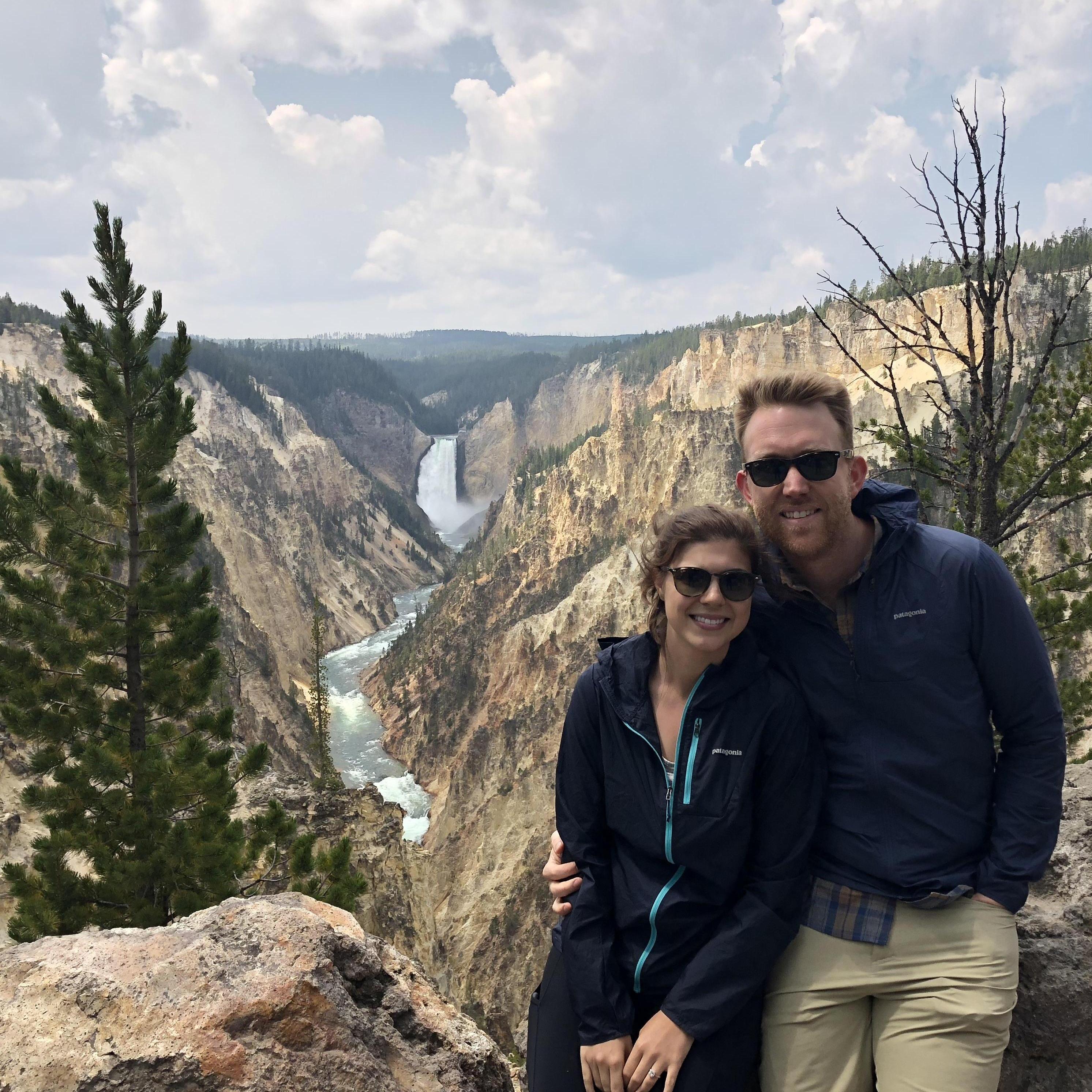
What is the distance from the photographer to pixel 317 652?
32.1 m

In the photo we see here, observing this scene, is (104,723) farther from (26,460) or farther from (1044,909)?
(26,460)

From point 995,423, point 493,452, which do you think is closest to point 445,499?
point 493,452

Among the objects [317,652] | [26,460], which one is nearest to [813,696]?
[317,652]

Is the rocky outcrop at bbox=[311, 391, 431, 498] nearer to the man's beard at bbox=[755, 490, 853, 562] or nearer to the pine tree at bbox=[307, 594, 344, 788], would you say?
the pine tree at bbox=[307, 594, 344, 788]

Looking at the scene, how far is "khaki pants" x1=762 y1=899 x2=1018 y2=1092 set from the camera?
244cm

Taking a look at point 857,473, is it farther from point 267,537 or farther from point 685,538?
point 267,537

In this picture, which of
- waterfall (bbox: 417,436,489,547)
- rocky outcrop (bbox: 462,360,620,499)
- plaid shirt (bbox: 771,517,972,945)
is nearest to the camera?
plaid shirt (bbox: 771,517,972,945)

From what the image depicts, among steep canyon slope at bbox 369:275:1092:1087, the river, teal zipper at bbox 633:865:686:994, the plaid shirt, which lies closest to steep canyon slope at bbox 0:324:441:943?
the river

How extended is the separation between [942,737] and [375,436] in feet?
492

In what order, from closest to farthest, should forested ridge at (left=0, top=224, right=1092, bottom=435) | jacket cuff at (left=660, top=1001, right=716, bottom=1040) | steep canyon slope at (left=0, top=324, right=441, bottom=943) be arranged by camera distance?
jacket cuff at (left=660, top=1001, right=716, bottom=1040)
steep canyon slope at (left=0, top=324, right=441, bottom=943)
forested ridge at (left=0, top=224, right=1092, bottom=435)

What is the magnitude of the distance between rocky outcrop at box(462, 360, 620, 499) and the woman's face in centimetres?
13263

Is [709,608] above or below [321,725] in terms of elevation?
above

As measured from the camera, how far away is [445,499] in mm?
145875

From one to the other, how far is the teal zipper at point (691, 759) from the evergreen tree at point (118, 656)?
8.13 m
